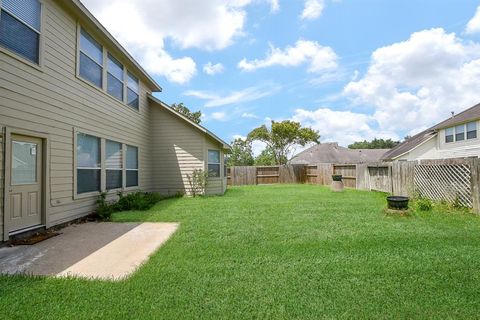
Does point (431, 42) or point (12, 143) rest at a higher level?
point (431, 42)

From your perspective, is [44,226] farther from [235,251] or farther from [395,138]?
[395,138]

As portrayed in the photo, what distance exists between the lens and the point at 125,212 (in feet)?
26.6

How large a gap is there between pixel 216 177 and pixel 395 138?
242 feet

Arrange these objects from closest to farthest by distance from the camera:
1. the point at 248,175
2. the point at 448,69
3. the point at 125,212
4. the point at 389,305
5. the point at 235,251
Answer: the point at 389,305 → the point at 235,251 → the point at 125,212 → the point at 448,69 → the point at 248,175

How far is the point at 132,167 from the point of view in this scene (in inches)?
416

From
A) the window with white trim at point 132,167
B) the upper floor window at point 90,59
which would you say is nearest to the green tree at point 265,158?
the window with white trim at point 132,167

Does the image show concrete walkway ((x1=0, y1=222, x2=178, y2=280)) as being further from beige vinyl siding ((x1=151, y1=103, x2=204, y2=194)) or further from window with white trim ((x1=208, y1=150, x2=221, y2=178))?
window with white trim ((x1=208, y1=150, x2=221, y2=178))

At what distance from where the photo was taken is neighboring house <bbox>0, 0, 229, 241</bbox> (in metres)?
5.02

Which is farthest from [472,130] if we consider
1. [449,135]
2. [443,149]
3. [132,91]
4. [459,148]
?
[132,91]

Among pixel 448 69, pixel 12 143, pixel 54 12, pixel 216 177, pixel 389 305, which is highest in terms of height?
pixel 448 69

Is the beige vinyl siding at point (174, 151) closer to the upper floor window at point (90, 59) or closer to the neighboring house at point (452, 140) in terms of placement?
the upper floor window at point (90, 59)

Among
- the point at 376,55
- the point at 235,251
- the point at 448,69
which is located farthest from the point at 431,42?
the point at 235,251

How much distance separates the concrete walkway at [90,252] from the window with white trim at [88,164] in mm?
1543

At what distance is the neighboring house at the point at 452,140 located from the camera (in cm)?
1910
